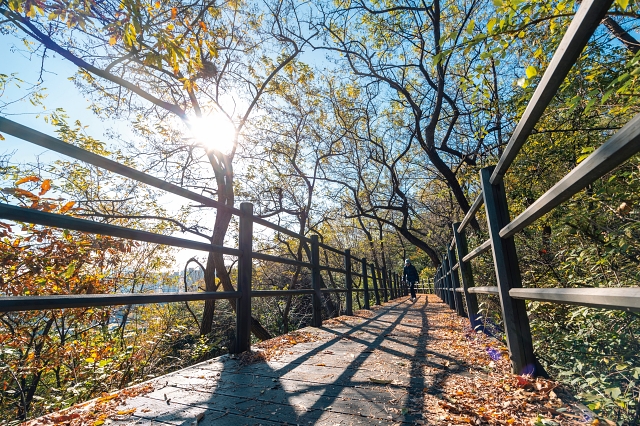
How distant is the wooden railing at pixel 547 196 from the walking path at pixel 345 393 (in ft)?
1.10

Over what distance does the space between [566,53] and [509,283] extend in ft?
4.33

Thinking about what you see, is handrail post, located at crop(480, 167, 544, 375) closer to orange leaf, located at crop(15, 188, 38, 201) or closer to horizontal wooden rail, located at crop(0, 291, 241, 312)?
horizontal wooden rail, located at crop(0, 291, 241, 312)

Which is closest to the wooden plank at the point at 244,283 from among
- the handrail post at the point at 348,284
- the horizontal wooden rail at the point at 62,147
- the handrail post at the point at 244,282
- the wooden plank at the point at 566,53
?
the handrail post at the point at 244,282

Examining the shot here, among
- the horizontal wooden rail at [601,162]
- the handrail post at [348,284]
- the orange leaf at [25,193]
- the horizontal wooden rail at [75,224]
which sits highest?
the orange leaf at [25,193]

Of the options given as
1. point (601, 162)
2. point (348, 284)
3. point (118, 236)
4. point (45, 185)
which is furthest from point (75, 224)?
point (348, 284)

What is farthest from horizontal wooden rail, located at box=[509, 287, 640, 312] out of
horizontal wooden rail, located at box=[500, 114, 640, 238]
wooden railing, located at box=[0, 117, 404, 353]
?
wooden railing, located at box=[0, 117, 404, 353]

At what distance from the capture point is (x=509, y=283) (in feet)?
6.42

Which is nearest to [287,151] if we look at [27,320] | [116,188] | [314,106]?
[314,106]

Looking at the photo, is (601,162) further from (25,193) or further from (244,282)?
(25,193)

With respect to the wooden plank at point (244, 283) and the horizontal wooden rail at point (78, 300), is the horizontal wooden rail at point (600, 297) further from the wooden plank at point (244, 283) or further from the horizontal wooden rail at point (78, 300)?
the wooden plank at point (244, 283)

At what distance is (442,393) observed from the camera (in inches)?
65.8

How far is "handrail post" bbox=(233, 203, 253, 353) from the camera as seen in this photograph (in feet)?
9.14

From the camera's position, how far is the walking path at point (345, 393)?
4.65 ft

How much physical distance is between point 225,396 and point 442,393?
1.20 m
